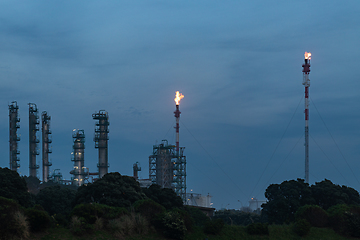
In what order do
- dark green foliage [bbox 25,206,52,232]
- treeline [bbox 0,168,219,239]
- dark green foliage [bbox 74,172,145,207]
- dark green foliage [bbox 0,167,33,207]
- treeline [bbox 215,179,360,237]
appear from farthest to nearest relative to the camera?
treeline [bbox 215,179,360,237] < dark green foliage [bbox 74,172,145,207] < dark green foliage [bbox 0,167,33,207] < dark green foliage [bbox 25,206,52,232] < treeline [bbox 0,168,219,239]

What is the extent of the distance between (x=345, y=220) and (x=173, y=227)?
62.3 feet

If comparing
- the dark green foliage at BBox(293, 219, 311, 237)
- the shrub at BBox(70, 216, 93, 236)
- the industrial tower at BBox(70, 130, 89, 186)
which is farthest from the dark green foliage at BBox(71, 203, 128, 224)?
the industrial tower at BBox(70, 130, 89, 186)

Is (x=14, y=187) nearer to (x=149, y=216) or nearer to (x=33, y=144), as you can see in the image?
(x=149, y=216)

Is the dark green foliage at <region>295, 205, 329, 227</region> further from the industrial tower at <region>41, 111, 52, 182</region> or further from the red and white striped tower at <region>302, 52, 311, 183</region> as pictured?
the industrial tower at <region>41, 111, 52, 182</region>

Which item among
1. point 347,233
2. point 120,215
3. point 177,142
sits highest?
point 177,142

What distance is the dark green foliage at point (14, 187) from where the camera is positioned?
42594 mm

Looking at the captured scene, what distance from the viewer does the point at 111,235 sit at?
3303cm

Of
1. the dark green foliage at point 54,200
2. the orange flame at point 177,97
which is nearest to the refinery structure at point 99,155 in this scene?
the orange flame at point 177,97

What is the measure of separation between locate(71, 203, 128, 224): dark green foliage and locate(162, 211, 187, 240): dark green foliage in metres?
3.76

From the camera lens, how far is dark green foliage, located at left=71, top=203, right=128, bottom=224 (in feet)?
110

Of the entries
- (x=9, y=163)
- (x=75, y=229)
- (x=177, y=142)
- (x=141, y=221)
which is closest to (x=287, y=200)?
(x=141, y=221)

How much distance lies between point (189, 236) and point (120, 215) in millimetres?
6326

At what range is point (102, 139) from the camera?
104 meters

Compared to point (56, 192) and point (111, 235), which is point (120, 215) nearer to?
point (111, 235)
